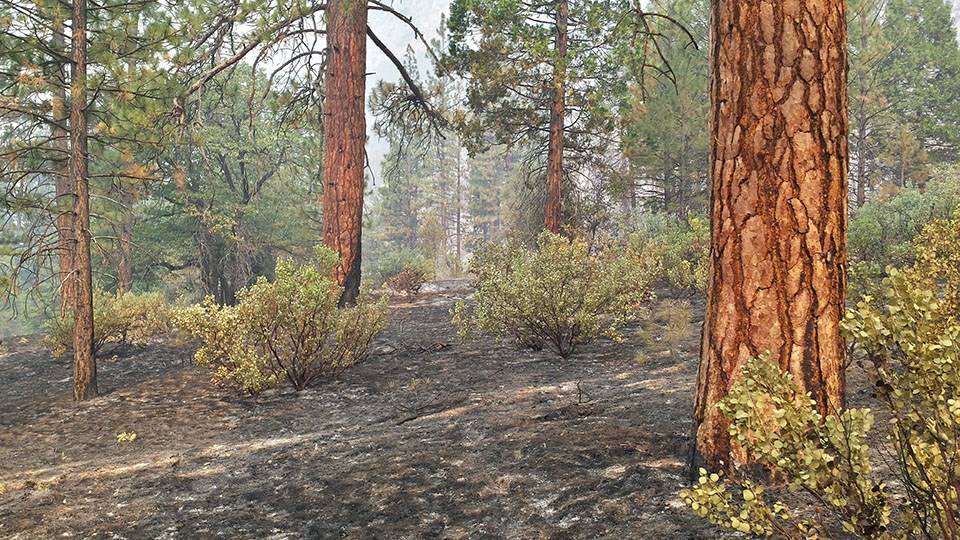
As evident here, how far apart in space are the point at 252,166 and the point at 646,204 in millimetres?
13448

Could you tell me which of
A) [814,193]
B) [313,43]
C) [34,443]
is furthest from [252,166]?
[814,193]

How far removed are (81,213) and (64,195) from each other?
131cm

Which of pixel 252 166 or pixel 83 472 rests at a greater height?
pixel 252 166

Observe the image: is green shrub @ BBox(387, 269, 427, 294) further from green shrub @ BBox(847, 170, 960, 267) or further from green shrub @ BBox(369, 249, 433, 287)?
green shrub @ BBox(847, 170, 960, 267)

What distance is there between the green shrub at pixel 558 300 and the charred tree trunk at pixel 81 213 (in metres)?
3.95

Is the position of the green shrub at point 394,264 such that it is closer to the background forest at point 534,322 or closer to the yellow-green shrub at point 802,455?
the background forest at point 534,322

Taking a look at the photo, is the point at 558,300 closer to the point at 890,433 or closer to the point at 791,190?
the point at 791,190

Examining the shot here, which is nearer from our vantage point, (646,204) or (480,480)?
(480,480)

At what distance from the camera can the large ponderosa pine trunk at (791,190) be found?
2527 mm

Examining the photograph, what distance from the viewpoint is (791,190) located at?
254cm

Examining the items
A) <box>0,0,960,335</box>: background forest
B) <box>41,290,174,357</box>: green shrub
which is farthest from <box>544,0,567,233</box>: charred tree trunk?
<box>41,290,174,357</box>: green shrub

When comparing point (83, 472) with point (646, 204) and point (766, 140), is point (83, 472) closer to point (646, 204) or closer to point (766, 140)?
point (766, 140)

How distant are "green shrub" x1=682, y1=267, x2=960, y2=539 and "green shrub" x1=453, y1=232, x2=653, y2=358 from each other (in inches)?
181

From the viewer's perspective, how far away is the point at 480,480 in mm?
3266
